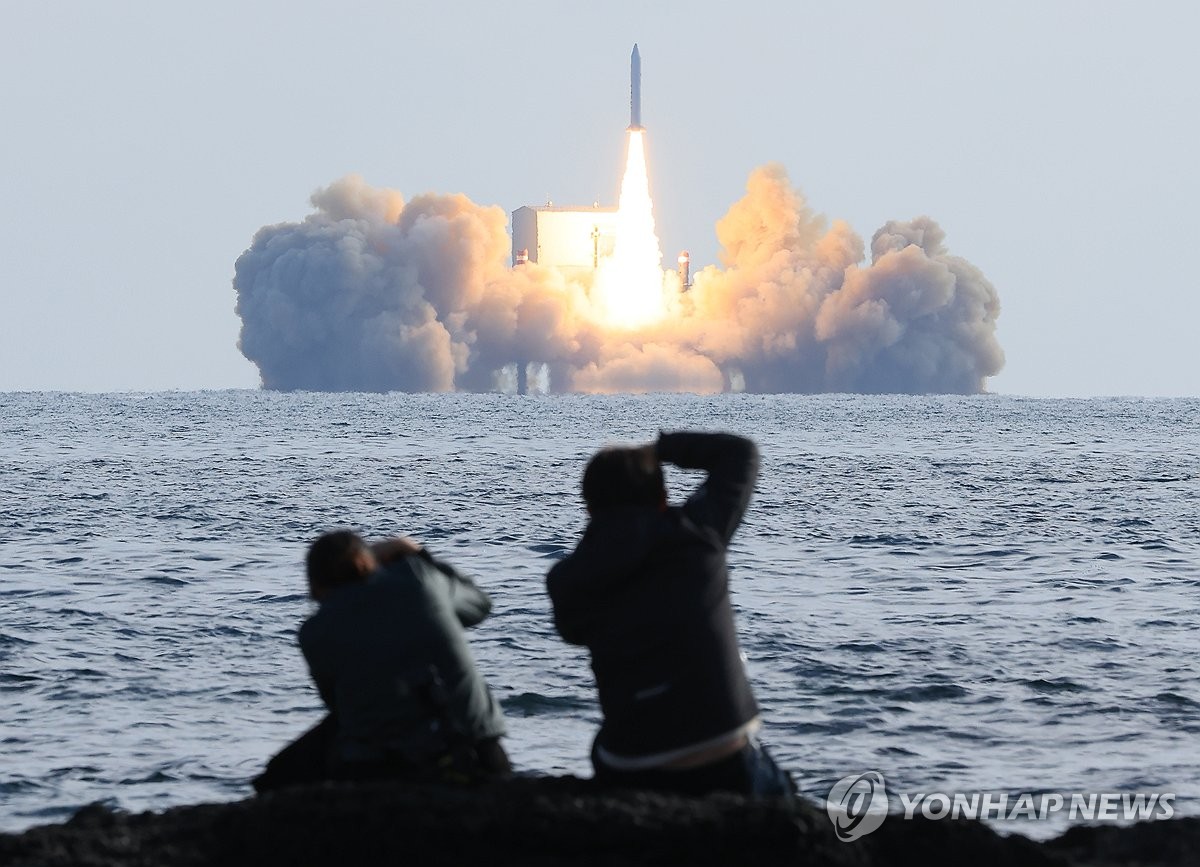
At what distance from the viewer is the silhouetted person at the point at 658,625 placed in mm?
5344

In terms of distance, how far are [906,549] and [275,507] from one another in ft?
48.5

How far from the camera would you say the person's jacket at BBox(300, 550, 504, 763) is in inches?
227

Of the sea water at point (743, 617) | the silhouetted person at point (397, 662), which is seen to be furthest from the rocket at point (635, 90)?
the silhouetted person at point (397, 662)

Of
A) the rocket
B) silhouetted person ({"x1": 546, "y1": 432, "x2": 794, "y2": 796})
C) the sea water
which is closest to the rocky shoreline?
silhouetted person ({"x1": 546, "y1": 432, "x2": 794, "y2": 796})

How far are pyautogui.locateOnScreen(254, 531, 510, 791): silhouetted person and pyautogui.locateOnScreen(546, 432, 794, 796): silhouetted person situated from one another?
0.52 metres

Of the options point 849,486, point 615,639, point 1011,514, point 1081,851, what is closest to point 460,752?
point 615,639

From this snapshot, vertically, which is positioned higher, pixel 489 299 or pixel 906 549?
pixel 489 299

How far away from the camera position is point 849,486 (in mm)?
45312

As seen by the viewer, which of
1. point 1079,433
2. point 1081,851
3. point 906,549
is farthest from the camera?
point 1079,433

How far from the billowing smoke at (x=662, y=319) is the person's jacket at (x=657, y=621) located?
106 meters

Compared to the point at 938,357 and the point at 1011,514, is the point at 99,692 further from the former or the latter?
the point at 938,357

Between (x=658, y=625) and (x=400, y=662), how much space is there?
0.94m

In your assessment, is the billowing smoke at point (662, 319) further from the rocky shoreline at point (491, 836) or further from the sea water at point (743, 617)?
the rocky shoreline at point (491, 836)

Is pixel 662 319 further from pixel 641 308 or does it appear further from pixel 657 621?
pixel 657 621
